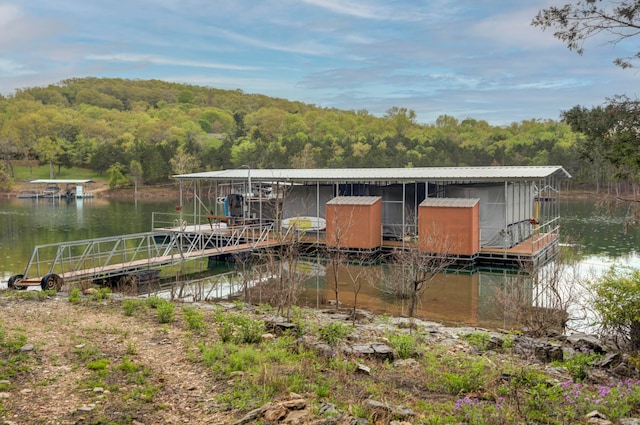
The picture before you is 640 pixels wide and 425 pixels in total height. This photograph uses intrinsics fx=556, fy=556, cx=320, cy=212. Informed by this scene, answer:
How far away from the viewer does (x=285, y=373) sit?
7.71m

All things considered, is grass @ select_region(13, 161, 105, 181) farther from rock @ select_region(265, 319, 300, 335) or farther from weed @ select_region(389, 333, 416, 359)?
weed @ select_region(389, 333, 416, 359)

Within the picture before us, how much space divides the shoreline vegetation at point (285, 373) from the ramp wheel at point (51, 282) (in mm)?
3939

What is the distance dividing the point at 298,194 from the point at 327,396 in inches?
1040

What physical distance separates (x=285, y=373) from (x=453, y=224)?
17637 mm

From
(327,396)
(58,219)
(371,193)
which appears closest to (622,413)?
(327,396)

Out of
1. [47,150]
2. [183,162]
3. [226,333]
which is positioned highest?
[47,150]

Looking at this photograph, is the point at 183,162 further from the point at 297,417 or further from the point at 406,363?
the point at 297,417

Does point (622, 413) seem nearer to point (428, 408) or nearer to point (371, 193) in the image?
point (428, 408)

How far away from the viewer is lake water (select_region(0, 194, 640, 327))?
1661 cm

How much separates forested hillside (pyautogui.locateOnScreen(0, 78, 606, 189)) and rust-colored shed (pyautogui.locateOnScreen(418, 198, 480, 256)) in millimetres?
50508

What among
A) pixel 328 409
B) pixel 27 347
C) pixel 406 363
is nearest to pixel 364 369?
pixel 406 363

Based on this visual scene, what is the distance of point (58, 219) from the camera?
44.3m

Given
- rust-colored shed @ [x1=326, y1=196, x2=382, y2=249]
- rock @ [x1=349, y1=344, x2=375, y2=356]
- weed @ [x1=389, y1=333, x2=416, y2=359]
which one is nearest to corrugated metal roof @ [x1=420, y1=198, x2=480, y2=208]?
rust-colored shed @ [x1=326, y1=196, x2=382, y2=249]

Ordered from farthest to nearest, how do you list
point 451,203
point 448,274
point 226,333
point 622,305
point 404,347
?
point 451,203, point 448,274, point 226,333, point 622,305, point 404,347
